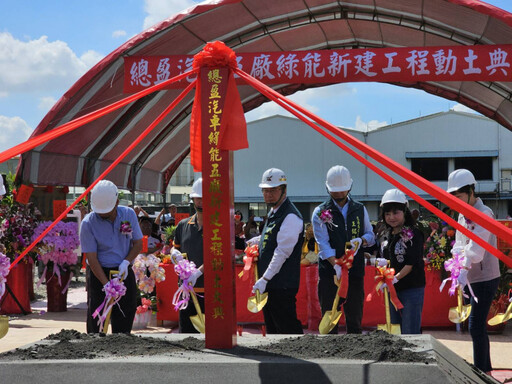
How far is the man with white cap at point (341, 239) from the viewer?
523 centimetres

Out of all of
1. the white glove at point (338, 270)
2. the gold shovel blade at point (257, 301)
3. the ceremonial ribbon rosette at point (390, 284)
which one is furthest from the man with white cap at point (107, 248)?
the ceremonial ribbon rosette at point (390, 284)

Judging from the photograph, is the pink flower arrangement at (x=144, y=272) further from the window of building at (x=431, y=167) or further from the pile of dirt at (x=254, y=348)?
the window of building at (x=431, y=167)

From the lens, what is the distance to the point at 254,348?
11.3ft

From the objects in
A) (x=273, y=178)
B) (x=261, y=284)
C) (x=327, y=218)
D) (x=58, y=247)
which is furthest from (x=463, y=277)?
(x=58, y=247)

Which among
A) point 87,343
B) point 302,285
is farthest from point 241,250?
point 87,343

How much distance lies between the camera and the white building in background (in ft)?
114

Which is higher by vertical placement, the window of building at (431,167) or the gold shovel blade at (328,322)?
the window of building at (431,167)

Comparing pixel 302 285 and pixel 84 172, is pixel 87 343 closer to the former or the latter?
pixel 302 285

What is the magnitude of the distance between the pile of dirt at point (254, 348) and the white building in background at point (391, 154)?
102 feet

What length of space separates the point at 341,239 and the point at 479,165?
106 feet

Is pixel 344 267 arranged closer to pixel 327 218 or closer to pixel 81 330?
pixel 327 218

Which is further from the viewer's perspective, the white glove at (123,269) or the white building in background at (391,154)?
the white building in background at (391,154)

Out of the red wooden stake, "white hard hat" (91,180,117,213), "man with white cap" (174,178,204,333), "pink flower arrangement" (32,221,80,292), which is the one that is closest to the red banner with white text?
"pink flower arrangement" (32,221,80,292)

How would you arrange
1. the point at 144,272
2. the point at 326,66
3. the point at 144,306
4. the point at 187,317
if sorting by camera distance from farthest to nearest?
the point at 326,66 → the point at 144,306 → the point at 144,272 → the point at 187,317
